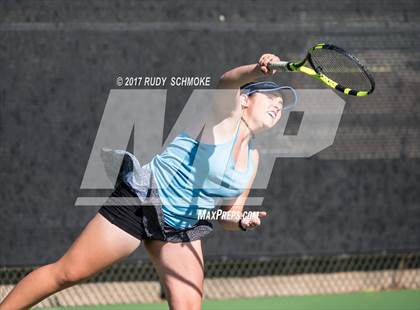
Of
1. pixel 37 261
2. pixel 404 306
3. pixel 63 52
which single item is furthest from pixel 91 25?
pixel 404 306

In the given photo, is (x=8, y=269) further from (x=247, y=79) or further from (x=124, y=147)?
(x=247, y=79)

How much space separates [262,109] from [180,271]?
2.77ft

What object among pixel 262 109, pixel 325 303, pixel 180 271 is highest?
pixel 262 109

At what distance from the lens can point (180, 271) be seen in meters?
3.85

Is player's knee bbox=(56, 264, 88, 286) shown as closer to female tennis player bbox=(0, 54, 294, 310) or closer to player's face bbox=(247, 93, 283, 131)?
female tennis player bbox=(0, 54, 294, 310)

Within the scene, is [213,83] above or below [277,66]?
above

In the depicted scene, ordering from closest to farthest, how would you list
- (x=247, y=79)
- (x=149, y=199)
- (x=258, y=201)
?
1. (x=247, y=79)
2. (x=149, y=199)
3. (x=258, y=201)

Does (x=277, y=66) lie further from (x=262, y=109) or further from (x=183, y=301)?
(x=183, y=301)

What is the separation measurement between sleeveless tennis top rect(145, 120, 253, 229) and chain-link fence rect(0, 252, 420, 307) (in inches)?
76.6

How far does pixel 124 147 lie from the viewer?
5.63 metres

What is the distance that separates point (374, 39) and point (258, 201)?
1411 mm

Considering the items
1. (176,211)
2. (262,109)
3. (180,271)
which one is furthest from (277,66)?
(180,271)

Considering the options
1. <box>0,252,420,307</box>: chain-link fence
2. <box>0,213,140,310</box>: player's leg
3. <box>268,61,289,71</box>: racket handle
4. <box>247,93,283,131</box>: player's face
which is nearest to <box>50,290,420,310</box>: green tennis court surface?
<box>0,252,420,307</box>: chain-link fence

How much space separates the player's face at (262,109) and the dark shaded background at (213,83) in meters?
1.75
